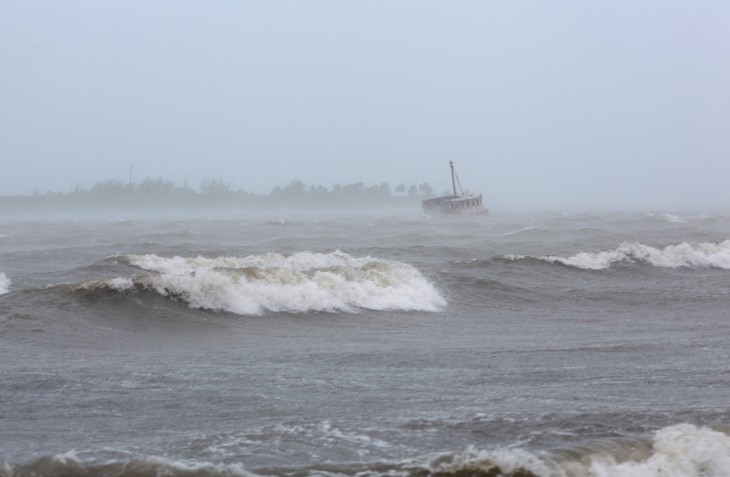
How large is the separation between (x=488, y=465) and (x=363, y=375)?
3.35 m

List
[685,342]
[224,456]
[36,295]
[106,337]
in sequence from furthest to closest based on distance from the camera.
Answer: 1. [36,295]
2. [106,337]
3. [685,342]
4. [224,456]

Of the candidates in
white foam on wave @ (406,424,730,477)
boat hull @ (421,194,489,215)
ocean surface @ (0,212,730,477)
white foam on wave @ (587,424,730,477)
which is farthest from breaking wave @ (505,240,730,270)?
boat hull @ (421,194,489,215)

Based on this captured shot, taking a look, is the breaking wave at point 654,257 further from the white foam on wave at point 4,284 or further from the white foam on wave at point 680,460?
the white foam on wave at point 680,460

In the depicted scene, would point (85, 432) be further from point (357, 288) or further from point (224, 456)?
point (357, 288)

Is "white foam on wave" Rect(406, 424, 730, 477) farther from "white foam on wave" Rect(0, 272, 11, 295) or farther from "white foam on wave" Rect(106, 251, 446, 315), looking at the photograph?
"white foam on wave" Rect(0, 272, 11, 295)

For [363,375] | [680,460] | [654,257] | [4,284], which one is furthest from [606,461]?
[654,257]

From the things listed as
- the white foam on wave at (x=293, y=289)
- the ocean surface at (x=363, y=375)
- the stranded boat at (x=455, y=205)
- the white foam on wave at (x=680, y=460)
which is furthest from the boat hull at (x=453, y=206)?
the white foam on wave at (x=680, y=460)

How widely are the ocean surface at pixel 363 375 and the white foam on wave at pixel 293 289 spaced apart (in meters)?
0.05

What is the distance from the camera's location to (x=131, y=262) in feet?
74.0

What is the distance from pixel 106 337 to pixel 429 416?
701 cm

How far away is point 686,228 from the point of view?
40406mm

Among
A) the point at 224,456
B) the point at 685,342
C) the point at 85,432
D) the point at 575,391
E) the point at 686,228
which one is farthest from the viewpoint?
the point at 686,228

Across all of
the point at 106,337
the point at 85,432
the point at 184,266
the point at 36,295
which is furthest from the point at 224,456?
the point at 184,266

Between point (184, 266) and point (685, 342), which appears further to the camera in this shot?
point (184, 266)
